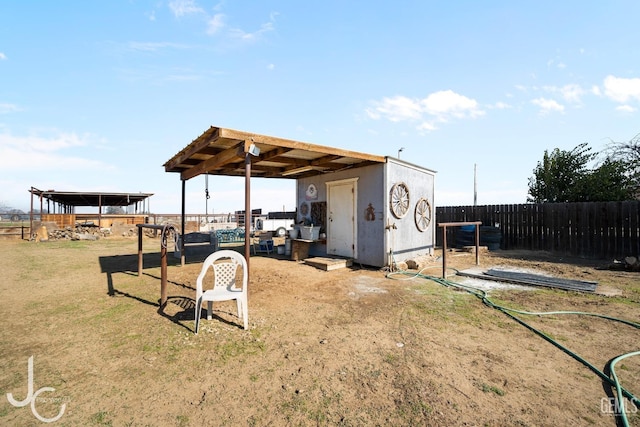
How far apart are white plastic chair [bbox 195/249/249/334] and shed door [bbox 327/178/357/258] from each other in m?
4.51

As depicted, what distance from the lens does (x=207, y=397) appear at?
2.35 meters

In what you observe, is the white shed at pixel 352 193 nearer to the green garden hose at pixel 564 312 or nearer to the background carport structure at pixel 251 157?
the background carport structure at pixel 251 157

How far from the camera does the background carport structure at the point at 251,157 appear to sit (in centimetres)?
494

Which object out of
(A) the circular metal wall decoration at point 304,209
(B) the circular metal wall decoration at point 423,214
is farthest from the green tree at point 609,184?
(A) the circular metal wall decoration at point 304,209

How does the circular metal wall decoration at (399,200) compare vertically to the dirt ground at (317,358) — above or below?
above

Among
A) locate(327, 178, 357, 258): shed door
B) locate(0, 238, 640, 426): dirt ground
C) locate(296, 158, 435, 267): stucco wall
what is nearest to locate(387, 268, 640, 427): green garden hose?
locate(0, 238, 640, 426): dirt ground

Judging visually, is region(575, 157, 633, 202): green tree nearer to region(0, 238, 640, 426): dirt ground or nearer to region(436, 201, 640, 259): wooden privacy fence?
region(436, 201, 640, 259): wooden privacy fence

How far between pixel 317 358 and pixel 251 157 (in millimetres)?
Answer: 5212

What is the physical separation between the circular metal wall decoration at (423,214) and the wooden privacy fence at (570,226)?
13.3 ft

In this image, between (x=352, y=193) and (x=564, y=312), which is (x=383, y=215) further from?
(x=564, y=312)

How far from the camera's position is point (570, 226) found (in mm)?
9961

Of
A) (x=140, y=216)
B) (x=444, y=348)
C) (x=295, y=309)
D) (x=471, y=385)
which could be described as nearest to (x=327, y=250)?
(x=295, y=309)

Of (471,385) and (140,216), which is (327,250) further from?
(140,216)

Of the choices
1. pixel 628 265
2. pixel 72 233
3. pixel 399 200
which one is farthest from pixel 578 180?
pixel 72 233
